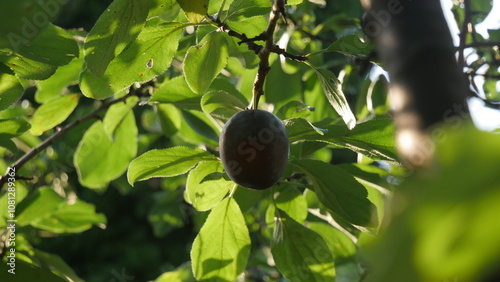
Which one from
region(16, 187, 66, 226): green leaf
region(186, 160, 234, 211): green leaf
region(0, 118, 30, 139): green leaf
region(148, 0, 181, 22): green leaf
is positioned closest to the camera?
region(148, 0, 181, 22): green leaf

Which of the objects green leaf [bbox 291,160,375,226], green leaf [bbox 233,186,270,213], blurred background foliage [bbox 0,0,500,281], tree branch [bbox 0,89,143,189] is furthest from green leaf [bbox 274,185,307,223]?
tree branch [bbox 0,89,143,189]

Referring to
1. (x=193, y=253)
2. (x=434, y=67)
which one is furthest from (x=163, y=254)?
(x=434, y=67)

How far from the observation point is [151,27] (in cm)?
103

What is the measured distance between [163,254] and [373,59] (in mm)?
5234

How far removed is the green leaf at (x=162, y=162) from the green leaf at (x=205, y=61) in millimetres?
125

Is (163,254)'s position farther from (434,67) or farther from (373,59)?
(434,67)

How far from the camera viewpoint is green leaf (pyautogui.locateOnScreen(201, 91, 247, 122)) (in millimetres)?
1020

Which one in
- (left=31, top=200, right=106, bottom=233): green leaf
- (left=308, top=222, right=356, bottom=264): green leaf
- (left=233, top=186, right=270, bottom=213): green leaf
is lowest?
(left=31, top=200, right=106, bottom=233): green leaf

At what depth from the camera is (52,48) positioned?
1031 mm

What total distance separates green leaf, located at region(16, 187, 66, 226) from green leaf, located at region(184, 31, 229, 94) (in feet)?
2.21

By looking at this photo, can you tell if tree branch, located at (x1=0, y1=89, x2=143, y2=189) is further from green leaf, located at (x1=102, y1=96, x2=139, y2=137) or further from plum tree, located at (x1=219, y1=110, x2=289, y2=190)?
plum tree, located at (x1=219, y1=110, x2=289, y2=190)

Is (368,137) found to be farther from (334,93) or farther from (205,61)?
(205,61)

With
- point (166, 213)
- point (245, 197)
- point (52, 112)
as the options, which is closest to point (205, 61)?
point (245, 197)

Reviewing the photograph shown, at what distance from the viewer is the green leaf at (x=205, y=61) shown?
1.02m
